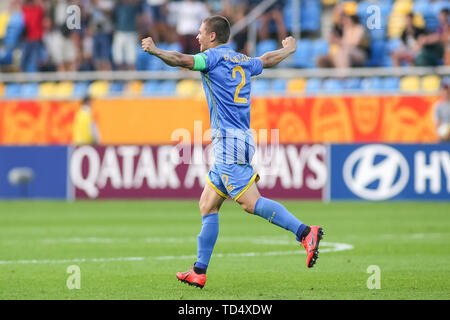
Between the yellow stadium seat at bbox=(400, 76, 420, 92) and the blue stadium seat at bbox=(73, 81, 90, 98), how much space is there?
7752mm

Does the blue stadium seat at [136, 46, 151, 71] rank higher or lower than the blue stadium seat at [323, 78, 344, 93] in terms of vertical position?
higher

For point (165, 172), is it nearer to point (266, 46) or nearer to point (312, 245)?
point (266, 46)

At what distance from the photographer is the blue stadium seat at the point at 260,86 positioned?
23.4 meters

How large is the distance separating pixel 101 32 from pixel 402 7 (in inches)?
282

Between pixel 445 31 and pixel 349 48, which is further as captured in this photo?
pixel 349 48

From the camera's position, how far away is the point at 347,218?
16.3m

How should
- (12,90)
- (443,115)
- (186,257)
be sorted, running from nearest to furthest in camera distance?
(186,257) < (443,115) < (12,90)

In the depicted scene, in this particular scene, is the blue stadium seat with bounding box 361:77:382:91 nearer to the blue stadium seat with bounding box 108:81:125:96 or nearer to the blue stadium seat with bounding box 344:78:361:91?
the blue stadium seat with bounding box 344:78:361:91

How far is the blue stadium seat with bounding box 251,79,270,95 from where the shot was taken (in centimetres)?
2344

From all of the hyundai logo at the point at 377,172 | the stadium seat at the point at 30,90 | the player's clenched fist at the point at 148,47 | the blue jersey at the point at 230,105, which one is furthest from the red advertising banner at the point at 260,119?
the player's clenched fist at the point at 148,47

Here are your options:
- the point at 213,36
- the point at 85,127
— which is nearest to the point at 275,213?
the point at 213,36

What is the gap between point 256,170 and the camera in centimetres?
2028

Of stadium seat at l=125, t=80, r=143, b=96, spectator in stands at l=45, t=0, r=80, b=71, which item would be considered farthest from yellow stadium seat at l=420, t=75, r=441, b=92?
spectator in stands at l=45, t=0, r=80, b=71

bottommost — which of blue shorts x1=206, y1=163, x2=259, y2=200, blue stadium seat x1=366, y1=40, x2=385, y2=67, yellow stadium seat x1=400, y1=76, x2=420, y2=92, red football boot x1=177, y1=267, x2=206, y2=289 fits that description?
red football boot x1=177, y1=267, x2=206, y2=289
